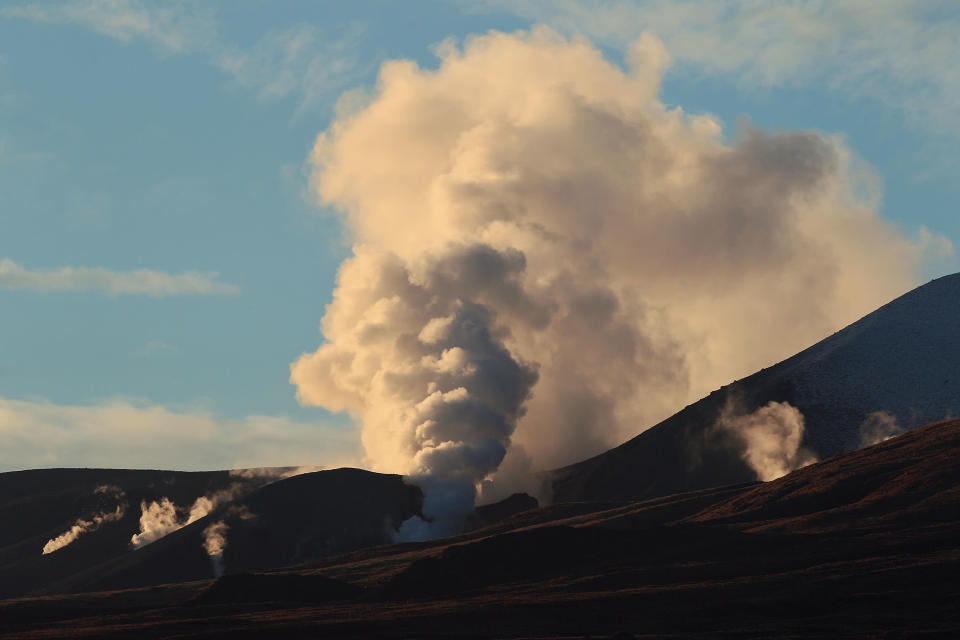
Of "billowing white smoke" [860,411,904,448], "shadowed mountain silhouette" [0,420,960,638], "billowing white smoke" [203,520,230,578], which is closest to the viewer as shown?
"shadowed mountain silhouette" [0,420,960,638]

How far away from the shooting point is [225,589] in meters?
128

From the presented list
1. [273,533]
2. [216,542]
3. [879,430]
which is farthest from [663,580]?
[879,430]

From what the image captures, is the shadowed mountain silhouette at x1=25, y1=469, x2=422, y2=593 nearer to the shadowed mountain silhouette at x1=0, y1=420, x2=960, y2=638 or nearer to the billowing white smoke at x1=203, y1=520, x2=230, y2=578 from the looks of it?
the billowing white smoke at x1=203, y1=520, x2=230, y2=578

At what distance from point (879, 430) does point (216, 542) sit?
327ft

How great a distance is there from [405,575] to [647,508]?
45769 millimetres

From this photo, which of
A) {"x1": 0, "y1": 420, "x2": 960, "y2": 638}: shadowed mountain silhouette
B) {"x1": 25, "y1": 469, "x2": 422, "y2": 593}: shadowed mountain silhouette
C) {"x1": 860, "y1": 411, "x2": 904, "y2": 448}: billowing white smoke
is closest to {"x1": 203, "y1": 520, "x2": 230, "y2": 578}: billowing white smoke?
{"x1": 25, "y1": 469, "x2": 422, "y2": 593}: shadowed mountain silhouette

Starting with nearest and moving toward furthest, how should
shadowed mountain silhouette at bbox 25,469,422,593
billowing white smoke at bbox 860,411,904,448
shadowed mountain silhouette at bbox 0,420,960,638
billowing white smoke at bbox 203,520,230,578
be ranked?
shadowed mountain silhouette at bbox 0,420,960,638 → shadowed mountain silhouette at bbox 25,469,422,593 → billowing white smoke at bbox 203,520,230,578 → billowing white smoke at bbox 860,411,904,448

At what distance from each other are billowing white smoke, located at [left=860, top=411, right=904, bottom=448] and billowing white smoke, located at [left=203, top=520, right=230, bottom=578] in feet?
310

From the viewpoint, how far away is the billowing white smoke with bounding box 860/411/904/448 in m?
194

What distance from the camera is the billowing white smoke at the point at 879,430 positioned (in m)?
194

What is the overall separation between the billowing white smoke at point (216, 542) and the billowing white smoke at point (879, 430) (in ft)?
310

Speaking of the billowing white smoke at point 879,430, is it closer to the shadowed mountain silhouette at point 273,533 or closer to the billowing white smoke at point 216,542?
Answer: the shadowed mountain silhouette at point 273,533

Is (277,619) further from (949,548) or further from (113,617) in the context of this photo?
(949,548)

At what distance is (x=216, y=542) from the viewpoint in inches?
7288
